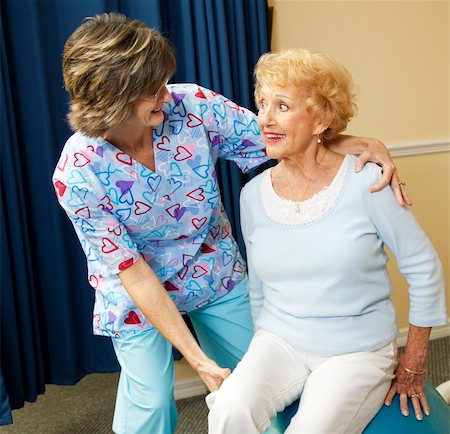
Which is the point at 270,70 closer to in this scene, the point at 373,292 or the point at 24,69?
the point at 373,292

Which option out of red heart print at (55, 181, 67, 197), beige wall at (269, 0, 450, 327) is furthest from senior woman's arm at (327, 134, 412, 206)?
beige wall at (269, 0, 450, 327)

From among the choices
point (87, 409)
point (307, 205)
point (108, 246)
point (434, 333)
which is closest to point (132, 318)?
point (108, 246)

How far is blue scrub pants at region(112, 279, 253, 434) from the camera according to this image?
184 cm

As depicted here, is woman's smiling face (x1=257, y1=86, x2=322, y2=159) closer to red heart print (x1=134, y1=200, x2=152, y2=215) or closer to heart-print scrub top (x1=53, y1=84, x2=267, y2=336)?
heart-print scrub top (x1=53, y1=84, x2=267, y2=336)

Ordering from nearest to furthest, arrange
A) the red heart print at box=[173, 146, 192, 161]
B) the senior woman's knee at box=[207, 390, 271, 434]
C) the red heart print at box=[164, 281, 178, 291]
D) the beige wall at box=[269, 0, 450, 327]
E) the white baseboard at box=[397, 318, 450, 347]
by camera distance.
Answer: the senior woman's knee at box=[207, 390, 271, 434], the red heart print at box=[173, 146, 192, 161], the red heart print at box=[164, 281, 178, 291], the beige wall at box=[269, 0, 450, 327], the white baseboard at box=[397, 318, 450, 347]

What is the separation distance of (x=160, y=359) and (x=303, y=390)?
0.46 meters

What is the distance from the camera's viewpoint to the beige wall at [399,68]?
2854 mm

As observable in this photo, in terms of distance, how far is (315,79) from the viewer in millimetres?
1656

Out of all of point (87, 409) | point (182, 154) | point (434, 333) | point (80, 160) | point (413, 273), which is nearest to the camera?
point (413, 273)

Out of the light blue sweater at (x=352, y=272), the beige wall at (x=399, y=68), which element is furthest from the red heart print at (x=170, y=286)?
the beige wall at (x=399, y=68)

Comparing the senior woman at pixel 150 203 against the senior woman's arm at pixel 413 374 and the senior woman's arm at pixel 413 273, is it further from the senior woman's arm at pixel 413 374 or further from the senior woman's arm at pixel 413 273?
the senior woman's arm at pixel 413 374

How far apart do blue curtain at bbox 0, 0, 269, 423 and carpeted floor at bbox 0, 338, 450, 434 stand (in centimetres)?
22

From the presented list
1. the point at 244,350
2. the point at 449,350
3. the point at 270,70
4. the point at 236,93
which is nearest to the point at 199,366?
the point at 244,350

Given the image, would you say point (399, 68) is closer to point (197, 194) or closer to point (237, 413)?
point (197, 194)
